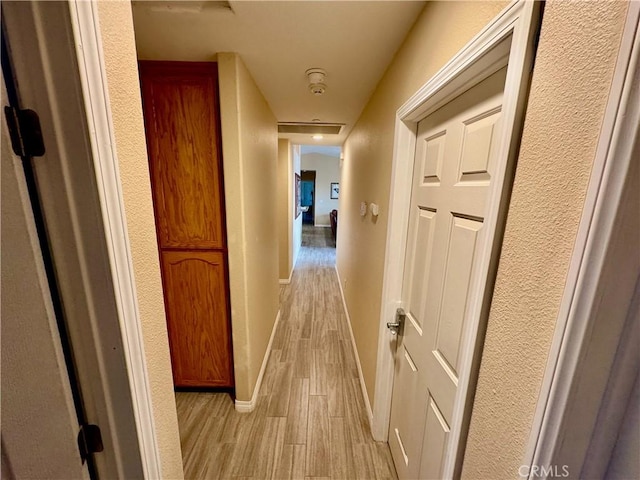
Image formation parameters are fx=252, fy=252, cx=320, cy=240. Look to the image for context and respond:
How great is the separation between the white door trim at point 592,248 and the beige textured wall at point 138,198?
909 mm

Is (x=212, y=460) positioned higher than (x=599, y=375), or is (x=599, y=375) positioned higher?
(x=599, y=375)

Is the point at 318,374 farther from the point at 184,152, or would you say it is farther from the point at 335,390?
the point at 184,152

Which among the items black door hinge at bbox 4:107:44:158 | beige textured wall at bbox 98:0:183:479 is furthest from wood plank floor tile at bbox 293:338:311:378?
black door hinge at bbox 4:107:44:158

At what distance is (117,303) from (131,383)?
0.21m

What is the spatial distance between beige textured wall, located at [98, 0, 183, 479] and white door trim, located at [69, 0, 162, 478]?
4 centimetres

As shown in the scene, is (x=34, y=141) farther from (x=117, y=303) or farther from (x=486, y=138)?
(x=486, y=138)

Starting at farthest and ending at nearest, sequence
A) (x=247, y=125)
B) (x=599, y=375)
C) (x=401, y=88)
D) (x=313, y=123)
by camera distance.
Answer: (x=313, y=123), (x=247, y=125), (x=401, y=88), (x=599, y=375)

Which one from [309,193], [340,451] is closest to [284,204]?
[340,451]

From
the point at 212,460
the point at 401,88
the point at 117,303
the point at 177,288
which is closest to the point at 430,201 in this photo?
the point at 401,88

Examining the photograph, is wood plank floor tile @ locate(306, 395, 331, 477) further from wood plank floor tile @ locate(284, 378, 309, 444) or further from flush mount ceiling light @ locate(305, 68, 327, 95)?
flush mount ceiling light @ locate(305, 68, 327, 95)

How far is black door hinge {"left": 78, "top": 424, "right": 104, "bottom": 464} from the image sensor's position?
61cm

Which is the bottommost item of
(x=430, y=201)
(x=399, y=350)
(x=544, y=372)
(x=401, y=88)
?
(x=399, y=350)

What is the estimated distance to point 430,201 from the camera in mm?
1142

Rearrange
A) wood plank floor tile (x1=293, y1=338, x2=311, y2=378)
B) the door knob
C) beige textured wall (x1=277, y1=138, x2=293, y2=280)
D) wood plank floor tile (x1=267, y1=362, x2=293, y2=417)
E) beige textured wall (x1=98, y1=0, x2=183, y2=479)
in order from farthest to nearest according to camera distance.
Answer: beige textured wall (x1=277, y1=138, x2=293, y2=280) → wood plank floor tile (x1=293, y1=338, x2=311, y2=378) → wood plank floor tile (x1=267, y1=362, x2=293, y2=417) → the door knob → beige textured wall (x1=98, y1=0, x2=183, y2=479)
